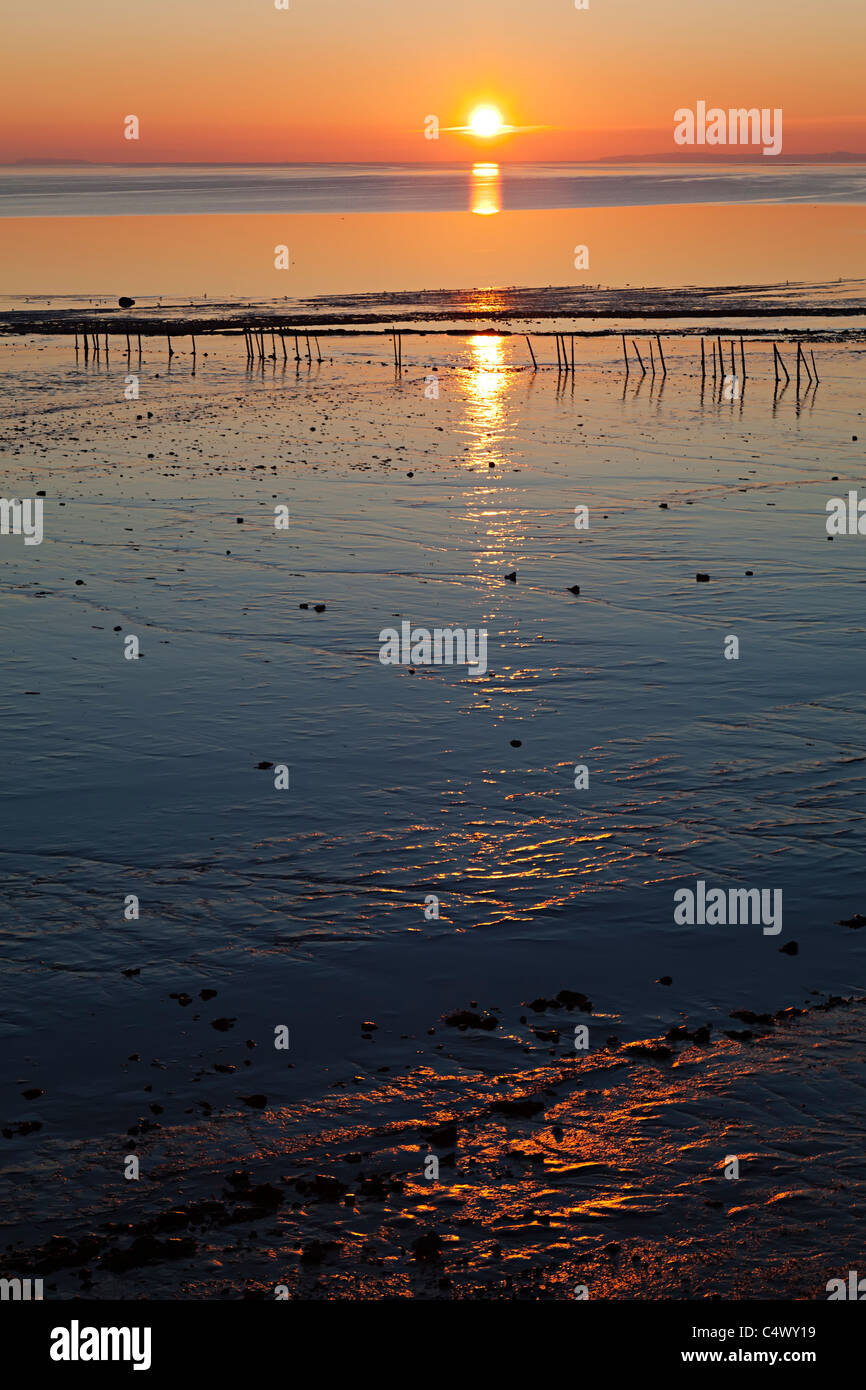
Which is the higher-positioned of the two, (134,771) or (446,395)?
(446,395)

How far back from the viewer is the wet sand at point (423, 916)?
12.3 meters

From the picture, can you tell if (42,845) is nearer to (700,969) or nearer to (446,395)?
(700,969)

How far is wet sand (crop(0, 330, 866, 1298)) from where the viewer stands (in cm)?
1230

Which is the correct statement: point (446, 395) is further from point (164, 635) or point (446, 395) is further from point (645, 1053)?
point (645, 1053)

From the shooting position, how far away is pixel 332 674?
28484 millimetres

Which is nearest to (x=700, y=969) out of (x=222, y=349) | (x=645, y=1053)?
(x=645, y=1053)

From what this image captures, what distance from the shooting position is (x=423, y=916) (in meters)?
18.2
